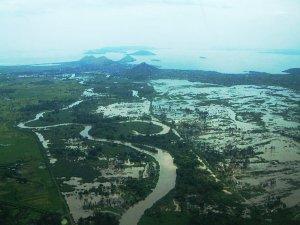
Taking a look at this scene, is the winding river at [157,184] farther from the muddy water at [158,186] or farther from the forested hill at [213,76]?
the forested hill at [213,76]

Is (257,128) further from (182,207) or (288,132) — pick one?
(182,207)

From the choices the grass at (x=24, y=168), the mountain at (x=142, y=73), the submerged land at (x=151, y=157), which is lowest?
the grass at (x=24, y=168)

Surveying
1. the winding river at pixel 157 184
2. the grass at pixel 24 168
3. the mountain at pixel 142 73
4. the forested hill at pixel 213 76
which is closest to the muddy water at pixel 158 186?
the winding river at pixel 157 184

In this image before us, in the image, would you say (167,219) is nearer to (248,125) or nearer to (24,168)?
(24,168)

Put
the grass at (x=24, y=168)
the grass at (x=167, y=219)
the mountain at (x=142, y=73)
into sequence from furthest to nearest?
1. the mountain at (x=142, y=73)
2. the grass at (x=24, y=168)
3. the grass at (x=167, y=219)

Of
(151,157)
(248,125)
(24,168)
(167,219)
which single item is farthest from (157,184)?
(248,125)
